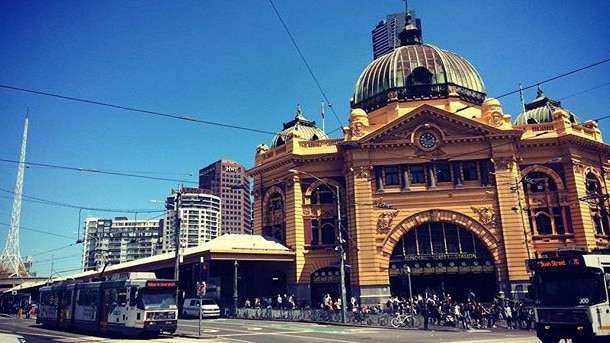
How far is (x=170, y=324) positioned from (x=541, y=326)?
56.7ft

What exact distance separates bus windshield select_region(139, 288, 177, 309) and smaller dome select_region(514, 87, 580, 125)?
4143cm

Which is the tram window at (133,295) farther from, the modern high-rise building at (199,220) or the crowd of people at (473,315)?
the modern high-rise building at (199,220)

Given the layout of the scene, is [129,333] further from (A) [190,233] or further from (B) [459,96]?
(A) [190,233]

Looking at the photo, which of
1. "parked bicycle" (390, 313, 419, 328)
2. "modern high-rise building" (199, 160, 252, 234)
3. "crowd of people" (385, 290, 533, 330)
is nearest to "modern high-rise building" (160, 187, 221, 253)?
"modern high-rise building" (199, 160, 252, 234)

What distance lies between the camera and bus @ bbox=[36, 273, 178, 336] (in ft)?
77.8

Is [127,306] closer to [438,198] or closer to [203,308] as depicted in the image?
[203,308]

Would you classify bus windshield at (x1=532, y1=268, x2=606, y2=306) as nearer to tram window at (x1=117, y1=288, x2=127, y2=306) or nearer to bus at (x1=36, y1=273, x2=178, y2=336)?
bus at (x1=36, y1=273, x2=178, y2=336)

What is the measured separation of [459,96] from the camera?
154 feet

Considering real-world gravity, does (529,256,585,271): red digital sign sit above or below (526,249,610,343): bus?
above

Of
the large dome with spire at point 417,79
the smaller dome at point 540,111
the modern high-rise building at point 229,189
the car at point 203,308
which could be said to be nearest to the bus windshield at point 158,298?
the car at point 203,308

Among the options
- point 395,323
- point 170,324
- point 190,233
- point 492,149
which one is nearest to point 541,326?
point 395,323

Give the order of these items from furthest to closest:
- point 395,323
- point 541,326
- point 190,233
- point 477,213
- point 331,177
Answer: point 190,233 < point 331,177 < point 477,213 < point 395,323 < point 541,326

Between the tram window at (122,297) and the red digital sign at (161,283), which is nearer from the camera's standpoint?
the tram window at (122,297)

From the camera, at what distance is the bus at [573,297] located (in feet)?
54.6
